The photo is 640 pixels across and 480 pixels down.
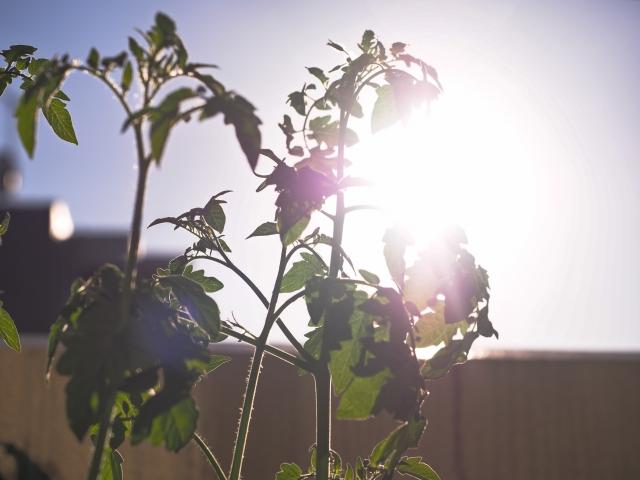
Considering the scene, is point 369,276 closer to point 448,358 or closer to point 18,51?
point 448,358

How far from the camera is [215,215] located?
0.98m

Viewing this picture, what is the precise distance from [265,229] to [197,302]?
9.9 inches

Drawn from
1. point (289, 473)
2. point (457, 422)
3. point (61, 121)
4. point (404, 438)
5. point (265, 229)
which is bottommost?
point (457, 422)

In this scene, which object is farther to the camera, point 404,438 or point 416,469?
point 416,469

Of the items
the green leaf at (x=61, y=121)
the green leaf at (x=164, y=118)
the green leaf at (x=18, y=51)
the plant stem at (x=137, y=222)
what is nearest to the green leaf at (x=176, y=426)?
the plant stem at (x=137, y=222)

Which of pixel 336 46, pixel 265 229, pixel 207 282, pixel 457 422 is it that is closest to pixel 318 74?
pixel 336 46

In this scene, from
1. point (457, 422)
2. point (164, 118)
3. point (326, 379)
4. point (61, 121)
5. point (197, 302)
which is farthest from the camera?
point (457, 422)

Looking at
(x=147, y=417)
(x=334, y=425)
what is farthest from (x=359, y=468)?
(x=334, y=425)

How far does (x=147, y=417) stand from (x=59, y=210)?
15.8 m

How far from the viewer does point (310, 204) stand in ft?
2.70

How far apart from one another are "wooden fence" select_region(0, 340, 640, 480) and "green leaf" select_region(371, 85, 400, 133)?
4.96 meters

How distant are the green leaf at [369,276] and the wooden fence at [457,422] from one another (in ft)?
16.2

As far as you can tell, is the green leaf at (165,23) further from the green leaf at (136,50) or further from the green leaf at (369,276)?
the green leaf at (369,276)

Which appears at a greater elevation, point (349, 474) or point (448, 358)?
point (448, 358)
